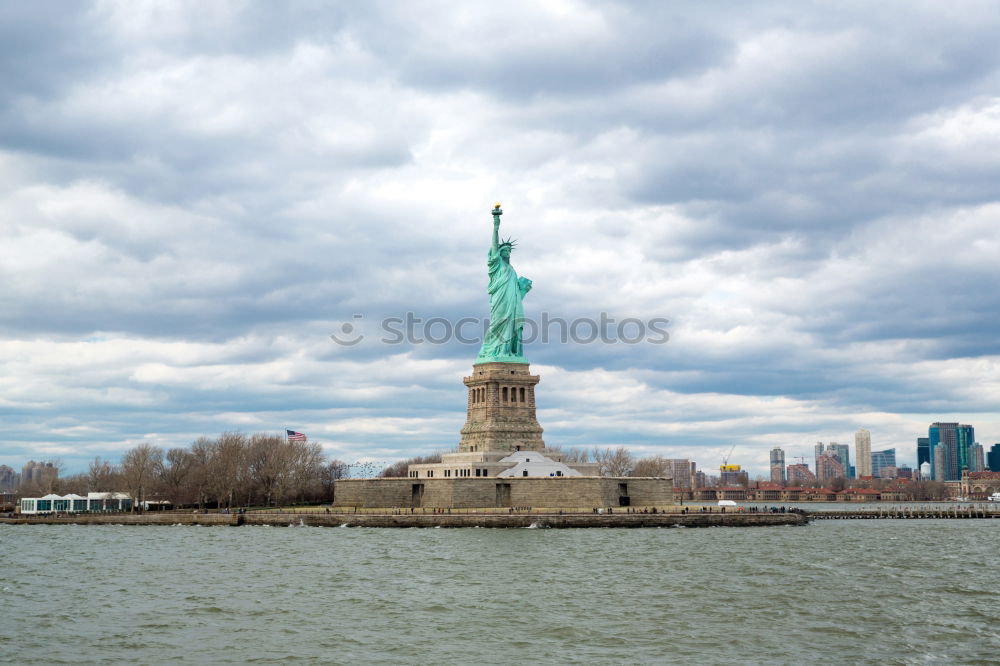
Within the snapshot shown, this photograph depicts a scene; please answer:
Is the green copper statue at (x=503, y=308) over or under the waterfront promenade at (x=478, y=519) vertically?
over

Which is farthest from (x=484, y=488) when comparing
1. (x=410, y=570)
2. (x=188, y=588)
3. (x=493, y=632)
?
(x=493, y=632)

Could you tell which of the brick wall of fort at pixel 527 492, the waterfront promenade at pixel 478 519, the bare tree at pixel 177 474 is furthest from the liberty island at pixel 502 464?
the bare tree at pixel 177 474

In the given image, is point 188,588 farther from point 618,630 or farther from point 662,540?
point 662,540

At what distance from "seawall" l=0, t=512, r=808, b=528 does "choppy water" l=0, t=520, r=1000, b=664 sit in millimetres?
9628

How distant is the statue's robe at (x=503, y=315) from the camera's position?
8931 cm

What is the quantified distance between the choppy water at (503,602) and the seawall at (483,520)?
963cm

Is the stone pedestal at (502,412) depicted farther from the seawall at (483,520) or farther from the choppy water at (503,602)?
the choppy water at (503,602)

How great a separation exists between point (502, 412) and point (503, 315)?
28.5ft

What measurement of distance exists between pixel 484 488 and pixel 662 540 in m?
20.4

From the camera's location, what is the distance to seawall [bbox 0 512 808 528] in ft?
240

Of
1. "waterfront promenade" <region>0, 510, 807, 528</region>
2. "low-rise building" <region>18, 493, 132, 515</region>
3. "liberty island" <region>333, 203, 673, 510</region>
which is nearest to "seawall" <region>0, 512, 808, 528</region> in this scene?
"waterfront promenade" <region>0, 510, 807, 528</region>

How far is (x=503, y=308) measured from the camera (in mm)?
90250

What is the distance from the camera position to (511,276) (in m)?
91.3

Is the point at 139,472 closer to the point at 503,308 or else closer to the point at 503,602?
the point at 503,308
